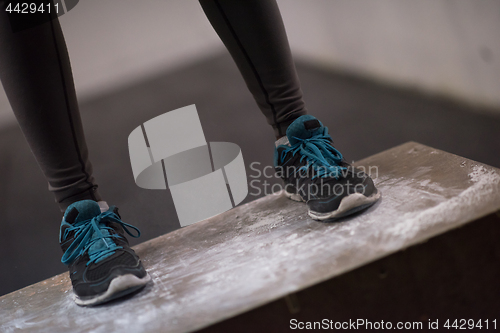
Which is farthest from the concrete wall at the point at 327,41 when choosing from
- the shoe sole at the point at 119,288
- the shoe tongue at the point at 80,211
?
the shoe sole at the point at 119,288

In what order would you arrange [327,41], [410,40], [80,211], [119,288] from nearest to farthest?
[119,288]
[80,211]
[410,40]
[327,41]

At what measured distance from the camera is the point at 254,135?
1459 mm

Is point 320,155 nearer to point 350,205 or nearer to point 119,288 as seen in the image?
point 350,205

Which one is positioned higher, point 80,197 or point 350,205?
point 80,197

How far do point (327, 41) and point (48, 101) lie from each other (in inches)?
49.8

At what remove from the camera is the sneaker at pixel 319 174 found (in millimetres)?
612

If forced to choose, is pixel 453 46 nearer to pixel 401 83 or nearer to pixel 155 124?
pixel 401 83

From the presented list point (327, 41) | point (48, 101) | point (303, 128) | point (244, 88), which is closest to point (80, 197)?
point (48, 101)

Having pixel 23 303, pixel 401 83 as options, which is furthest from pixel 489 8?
pixel 23 303

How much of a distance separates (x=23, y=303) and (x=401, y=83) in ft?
4.76

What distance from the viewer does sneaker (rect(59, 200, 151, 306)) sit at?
58 cm

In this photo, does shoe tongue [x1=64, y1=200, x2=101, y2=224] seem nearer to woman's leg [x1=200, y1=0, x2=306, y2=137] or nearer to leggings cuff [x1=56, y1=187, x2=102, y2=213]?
leggings cuff [x1=56, y1=187, x2=102, y2=213]

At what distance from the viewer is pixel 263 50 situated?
0.73m

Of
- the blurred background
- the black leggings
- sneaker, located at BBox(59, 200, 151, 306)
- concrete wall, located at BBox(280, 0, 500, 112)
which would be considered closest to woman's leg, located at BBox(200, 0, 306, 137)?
the black leggings
